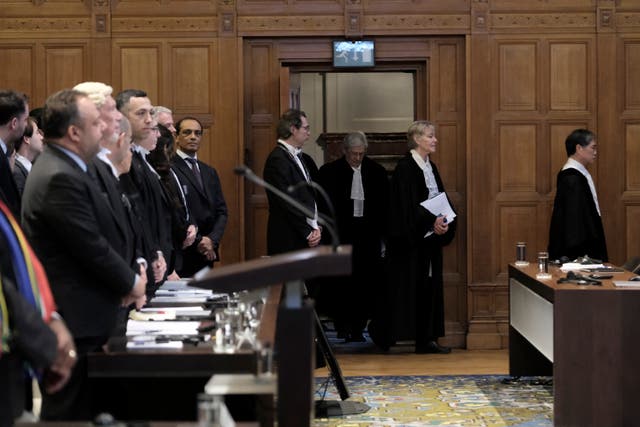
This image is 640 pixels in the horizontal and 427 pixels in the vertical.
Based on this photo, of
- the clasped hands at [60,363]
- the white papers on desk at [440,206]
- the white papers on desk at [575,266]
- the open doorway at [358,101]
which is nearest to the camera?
the clasped hands at [60,363]

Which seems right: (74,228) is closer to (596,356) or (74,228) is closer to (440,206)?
(596,356)

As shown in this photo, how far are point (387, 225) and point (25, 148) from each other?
10.5 feet

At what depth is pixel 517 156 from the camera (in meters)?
8.67

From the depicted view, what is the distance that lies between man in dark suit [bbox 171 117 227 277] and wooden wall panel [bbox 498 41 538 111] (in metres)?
2.51

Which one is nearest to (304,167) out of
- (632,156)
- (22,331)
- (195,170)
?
(195,170)

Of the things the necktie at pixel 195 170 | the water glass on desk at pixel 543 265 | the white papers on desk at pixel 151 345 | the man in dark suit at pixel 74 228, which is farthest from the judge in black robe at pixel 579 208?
the white papers on desk at pixel 151 345

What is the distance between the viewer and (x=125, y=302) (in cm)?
405

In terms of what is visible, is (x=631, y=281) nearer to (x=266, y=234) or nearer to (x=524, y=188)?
(x=524, y=188)

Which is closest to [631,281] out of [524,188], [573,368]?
[573,368]

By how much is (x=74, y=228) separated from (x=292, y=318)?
112 centimetres

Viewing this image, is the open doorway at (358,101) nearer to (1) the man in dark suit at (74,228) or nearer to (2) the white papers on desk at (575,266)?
(2) the white papers on desk at (575,266)

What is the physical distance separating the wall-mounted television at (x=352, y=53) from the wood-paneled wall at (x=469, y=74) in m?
0.10

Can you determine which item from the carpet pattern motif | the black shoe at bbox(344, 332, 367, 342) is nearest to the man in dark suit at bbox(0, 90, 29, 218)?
the carpet pattern motif

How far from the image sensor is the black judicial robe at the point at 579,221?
7.98 metres
